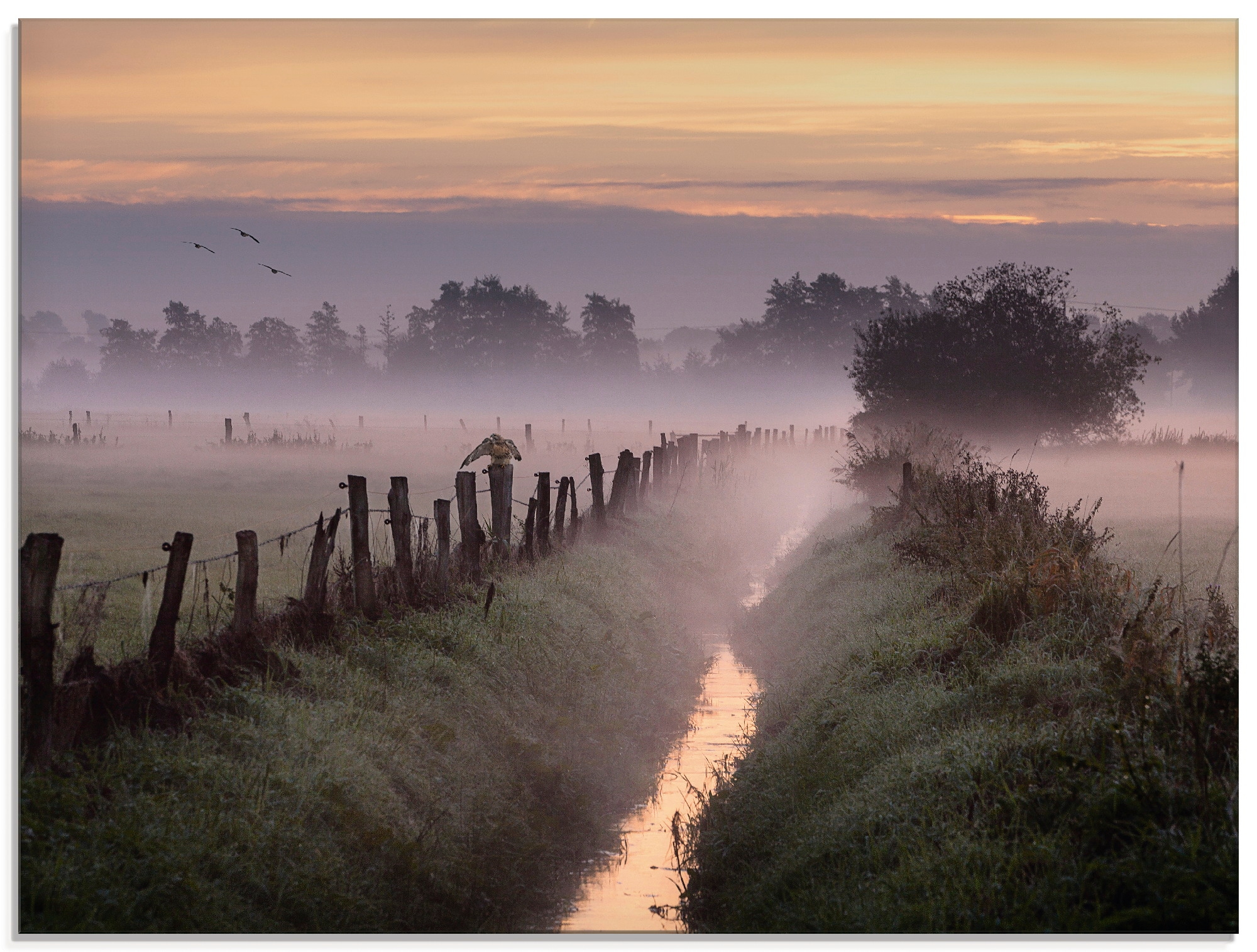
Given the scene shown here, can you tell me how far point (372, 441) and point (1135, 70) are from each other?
46.9 metres

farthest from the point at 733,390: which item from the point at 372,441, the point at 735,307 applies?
the point at 735,307

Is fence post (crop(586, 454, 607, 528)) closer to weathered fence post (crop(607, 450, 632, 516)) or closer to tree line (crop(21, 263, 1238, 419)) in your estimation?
weathered fence post (crop(607, 450, 632, 516))

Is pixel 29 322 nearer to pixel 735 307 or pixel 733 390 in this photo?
pixel 735 307

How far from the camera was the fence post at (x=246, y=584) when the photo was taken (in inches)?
349

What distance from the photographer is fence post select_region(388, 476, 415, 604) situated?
1167 centimetres

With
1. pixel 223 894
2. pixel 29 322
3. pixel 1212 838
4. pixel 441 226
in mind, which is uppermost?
pixel 441 226

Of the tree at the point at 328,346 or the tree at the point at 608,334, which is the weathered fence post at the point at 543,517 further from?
the tree at the point at 328,346

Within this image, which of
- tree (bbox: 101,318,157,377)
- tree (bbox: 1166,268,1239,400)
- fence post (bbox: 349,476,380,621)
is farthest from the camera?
tree (bbox: 101,318,157,377)

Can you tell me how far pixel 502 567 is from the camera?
1482cm

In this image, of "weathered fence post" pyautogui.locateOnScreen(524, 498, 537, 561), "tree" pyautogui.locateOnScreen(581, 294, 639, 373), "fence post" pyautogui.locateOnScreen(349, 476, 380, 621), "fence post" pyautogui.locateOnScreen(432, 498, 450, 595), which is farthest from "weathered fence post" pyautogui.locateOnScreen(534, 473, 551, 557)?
"tree" pyautogui.locateOnScreen(581, 294, 639, 373)

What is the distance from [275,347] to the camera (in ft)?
265

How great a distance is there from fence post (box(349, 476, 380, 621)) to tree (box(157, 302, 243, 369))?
1973 inches

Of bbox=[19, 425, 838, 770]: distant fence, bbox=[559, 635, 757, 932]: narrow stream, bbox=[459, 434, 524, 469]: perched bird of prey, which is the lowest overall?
bbox=[559, 635, 757, 932]: narrow stream

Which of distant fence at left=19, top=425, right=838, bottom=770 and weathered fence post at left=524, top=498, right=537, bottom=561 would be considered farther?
weathered fence post at left=524, top=498, right=537, bottom=561
